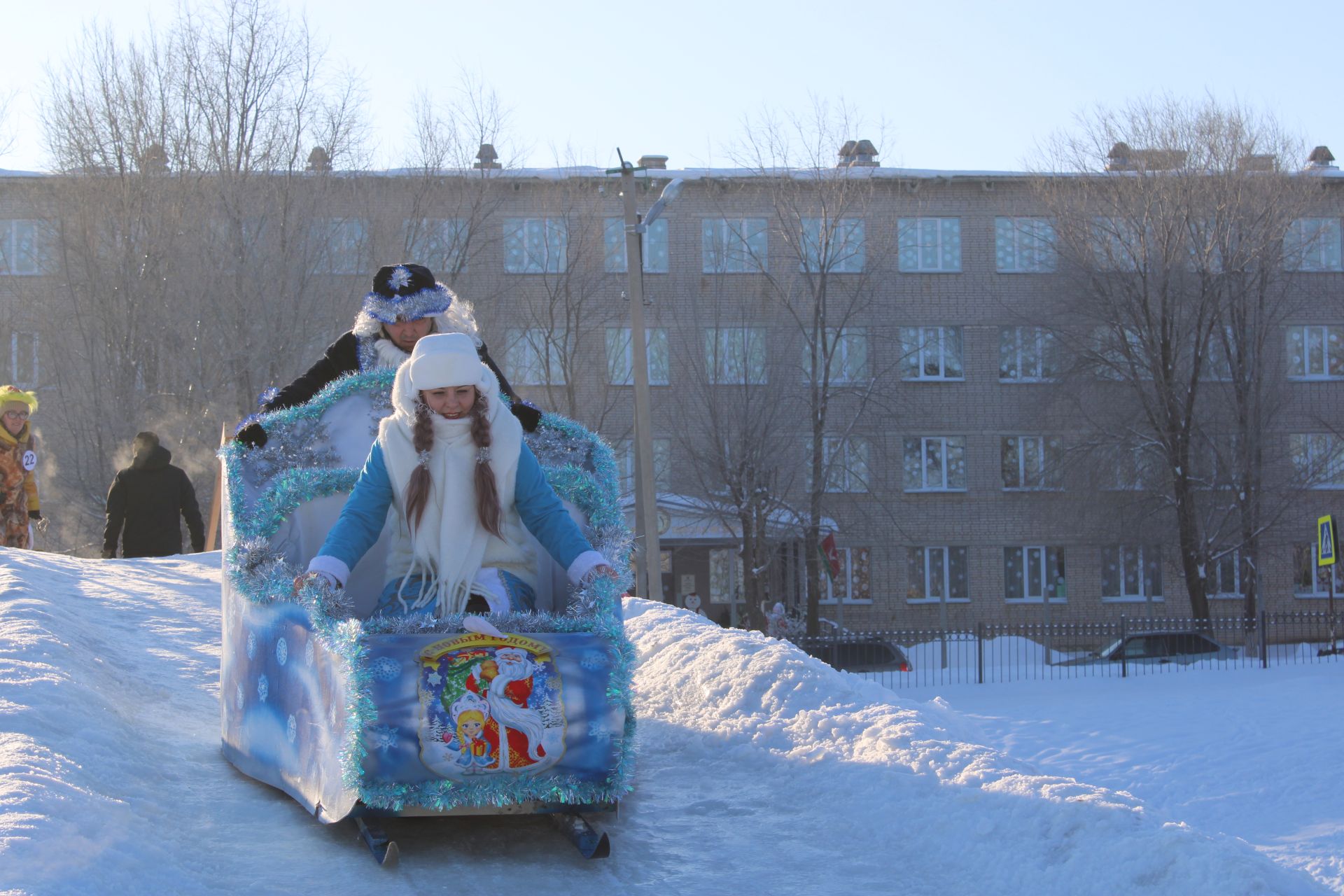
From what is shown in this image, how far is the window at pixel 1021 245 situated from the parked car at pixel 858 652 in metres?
17.3

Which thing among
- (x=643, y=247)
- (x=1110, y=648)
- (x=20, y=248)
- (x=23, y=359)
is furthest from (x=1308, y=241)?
(x=20, y=248)

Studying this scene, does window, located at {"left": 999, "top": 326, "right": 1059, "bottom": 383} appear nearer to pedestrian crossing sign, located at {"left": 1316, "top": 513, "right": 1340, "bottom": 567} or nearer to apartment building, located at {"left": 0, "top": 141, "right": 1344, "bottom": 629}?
apartment building, located at {"left": 0, "top": 141, "right": 1344, "bottom": 629}

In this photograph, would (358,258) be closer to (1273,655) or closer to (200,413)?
(200,413)

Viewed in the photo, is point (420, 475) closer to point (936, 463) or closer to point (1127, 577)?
point (936, 463)

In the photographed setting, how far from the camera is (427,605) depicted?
5.89 meters

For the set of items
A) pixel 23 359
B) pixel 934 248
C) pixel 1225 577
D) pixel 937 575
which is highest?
pixel 934 248

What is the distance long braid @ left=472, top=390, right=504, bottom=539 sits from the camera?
591 centimetres

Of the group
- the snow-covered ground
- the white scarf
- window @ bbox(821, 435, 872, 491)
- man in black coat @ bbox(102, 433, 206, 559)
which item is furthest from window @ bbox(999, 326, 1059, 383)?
the white scarf

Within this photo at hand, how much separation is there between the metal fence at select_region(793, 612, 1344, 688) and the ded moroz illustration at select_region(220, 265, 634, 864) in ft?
60.8

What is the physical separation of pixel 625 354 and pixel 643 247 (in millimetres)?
3715

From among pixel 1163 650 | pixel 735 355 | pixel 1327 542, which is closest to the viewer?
pixel 1327 542

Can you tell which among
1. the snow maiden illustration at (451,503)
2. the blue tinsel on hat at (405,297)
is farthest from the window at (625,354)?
the snow maiden illustration at (451,503)

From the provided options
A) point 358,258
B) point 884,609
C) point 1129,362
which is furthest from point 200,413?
point 1129,362

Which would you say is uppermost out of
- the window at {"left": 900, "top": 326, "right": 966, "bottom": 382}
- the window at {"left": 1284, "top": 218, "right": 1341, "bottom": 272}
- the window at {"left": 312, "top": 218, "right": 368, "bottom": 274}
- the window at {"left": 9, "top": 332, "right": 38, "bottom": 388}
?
the window at {"left": 1284, "top": 218, "right": 1341, "bottom": 272}
